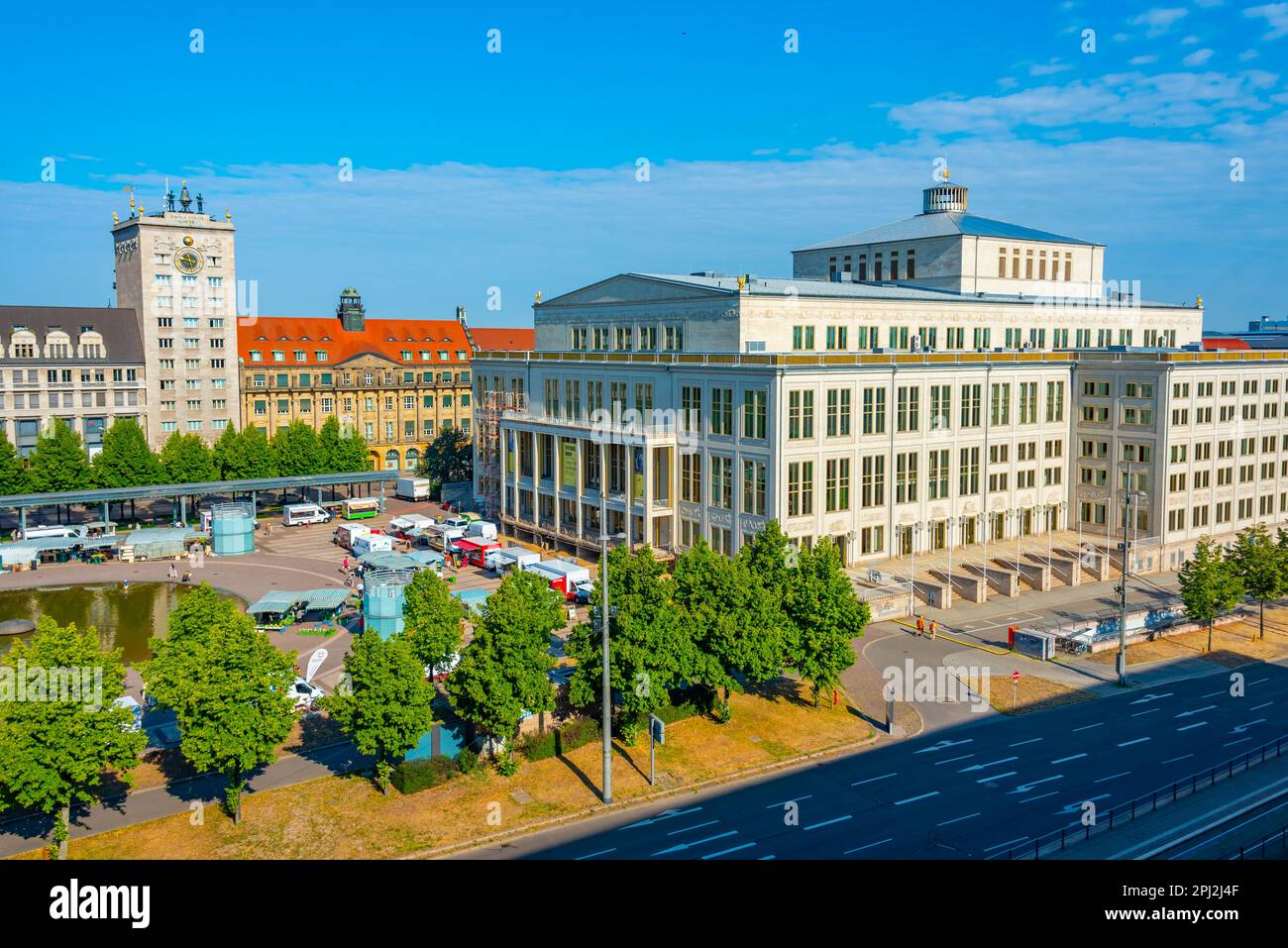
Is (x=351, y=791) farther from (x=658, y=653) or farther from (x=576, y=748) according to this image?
(x=658, y=653)

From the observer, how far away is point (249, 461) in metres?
105

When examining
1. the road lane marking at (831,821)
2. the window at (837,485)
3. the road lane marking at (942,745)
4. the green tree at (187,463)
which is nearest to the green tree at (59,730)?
the road lane marking at (831,821)

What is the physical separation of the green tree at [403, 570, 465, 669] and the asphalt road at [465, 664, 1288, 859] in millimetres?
10806

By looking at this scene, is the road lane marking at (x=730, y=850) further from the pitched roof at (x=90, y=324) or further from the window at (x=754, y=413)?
the pitched roof at (x=90, y=324)

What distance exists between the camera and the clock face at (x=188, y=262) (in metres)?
117

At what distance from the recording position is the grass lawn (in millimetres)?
35219

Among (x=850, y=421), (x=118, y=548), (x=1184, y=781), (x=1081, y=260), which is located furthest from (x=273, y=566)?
(x=1081, y=260)

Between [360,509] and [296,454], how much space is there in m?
10.4

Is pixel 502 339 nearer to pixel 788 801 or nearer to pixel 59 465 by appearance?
pixel 59 465

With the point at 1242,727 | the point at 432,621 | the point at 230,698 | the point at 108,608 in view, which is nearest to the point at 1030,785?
the point at 1242,727

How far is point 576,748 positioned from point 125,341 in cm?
9320

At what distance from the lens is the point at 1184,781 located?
4031cm
